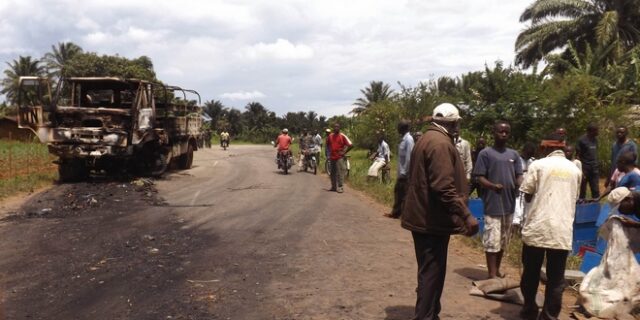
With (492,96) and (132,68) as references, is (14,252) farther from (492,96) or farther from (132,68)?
(132,68)

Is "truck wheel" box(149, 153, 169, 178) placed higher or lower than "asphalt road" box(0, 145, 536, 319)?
higher

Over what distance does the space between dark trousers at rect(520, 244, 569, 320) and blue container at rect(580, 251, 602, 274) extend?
4.63 ft

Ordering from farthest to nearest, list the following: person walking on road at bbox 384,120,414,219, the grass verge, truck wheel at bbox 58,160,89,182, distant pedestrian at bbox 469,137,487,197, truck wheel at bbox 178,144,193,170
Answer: truck wheel at bbox 178,144,193,170 → truck wheel at bbox 58,160,89,182 → person walking on road at bbox 384,120,414,219 → distant pedestrian at bbox 469,137,487,197 → the grass verge

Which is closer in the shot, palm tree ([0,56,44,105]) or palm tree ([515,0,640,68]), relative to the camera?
palm tree ([515,0,640,68])

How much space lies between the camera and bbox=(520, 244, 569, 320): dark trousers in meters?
4.54

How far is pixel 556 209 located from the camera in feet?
14.9

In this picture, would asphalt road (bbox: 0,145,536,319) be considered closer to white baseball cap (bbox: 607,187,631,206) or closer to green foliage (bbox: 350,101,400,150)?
white baseball cap (bbox: 607,187,631,206)

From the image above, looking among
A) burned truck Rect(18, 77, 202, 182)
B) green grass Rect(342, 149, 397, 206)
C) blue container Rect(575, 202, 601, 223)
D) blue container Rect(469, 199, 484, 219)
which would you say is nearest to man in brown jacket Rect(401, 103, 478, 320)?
blue container Rect(575, 202, 601, 223)

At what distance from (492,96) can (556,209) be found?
1776cm

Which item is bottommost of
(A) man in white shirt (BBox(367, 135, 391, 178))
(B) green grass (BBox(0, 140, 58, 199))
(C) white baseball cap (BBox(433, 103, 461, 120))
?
(B) green grass (BBox(0, 140, 58, 199))

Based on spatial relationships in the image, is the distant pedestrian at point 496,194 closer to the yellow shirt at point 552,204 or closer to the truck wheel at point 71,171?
the yellow shirt at point 552,204

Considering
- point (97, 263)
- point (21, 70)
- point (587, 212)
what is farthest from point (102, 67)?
point (587, 212)

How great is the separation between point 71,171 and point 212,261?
9.31m

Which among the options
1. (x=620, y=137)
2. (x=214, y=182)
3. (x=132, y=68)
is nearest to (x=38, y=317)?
(x=620, y=137)
